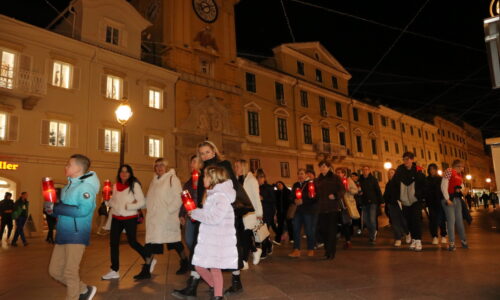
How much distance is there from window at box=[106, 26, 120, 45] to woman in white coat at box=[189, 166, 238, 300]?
1929 cm

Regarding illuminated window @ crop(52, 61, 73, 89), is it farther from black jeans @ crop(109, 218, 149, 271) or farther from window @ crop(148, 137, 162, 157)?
black jeans @ crop(109, 218, 149, 271)

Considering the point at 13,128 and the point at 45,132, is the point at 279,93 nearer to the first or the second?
the point at 45,132

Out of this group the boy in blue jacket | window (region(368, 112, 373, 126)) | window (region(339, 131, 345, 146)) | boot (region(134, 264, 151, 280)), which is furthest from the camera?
window (region(368, 112, 373, 126))

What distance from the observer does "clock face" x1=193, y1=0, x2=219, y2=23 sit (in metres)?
25.2

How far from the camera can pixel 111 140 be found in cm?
1961

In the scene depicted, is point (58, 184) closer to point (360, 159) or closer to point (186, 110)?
point (186, 110)

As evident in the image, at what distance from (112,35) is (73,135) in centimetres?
672

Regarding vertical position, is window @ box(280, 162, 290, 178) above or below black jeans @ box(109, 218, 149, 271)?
above

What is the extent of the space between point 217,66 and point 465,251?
20.8 m

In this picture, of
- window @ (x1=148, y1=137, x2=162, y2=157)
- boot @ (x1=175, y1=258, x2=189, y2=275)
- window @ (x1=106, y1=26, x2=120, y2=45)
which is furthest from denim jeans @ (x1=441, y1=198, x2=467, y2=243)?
window @ (x1=106, y1=26, x2=120, y2=45)

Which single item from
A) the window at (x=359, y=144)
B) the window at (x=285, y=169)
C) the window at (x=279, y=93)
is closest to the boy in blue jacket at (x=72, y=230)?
the window at (x=285, y=169)

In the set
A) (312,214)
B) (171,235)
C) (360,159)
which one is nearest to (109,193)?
(171,235)

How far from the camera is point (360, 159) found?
37281 millimetres

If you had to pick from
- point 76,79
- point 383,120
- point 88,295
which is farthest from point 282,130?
point 88,295
